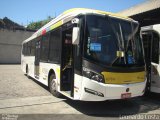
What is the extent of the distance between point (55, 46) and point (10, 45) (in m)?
28.6

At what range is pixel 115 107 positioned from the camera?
8.26 metres

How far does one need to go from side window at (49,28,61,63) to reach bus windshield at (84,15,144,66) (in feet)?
7.09

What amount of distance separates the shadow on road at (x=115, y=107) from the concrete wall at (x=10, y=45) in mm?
28813

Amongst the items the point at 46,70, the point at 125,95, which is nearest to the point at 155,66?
the point at 125,95

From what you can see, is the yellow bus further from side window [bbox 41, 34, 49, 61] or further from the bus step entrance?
side window [bbox 41, 34, 49, 61]

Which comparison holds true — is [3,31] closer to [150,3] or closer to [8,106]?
[150,3]

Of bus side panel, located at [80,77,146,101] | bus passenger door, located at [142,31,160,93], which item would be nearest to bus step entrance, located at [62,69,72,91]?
bus side panel, located at [80,77,146,101]

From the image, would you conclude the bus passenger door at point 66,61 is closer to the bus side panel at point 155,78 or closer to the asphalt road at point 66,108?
the asphalt road at point 66,108

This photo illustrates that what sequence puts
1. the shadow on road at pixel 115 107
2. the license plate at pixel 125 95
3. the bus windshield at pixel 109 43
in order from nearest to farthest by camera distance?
the bus windshield at pixel 109 43 < the license plate at pixel 125 95 < the shadow on road at pixel 115 107

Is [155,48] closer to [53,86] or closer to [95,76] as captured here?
[95,76]

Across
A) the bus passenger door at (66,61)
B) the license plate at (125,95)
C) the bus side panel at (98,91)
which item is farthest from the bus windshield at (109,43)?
the bus passenger door at (66,61)

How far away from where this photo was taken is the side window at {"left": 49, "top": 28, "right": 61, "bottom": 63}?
29.6 ft

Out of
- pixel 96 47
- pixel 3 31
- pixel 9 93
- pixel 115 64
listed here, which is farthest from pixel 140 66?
pixel 3 31

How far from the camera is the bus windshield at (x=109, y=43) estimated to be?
6953mm
